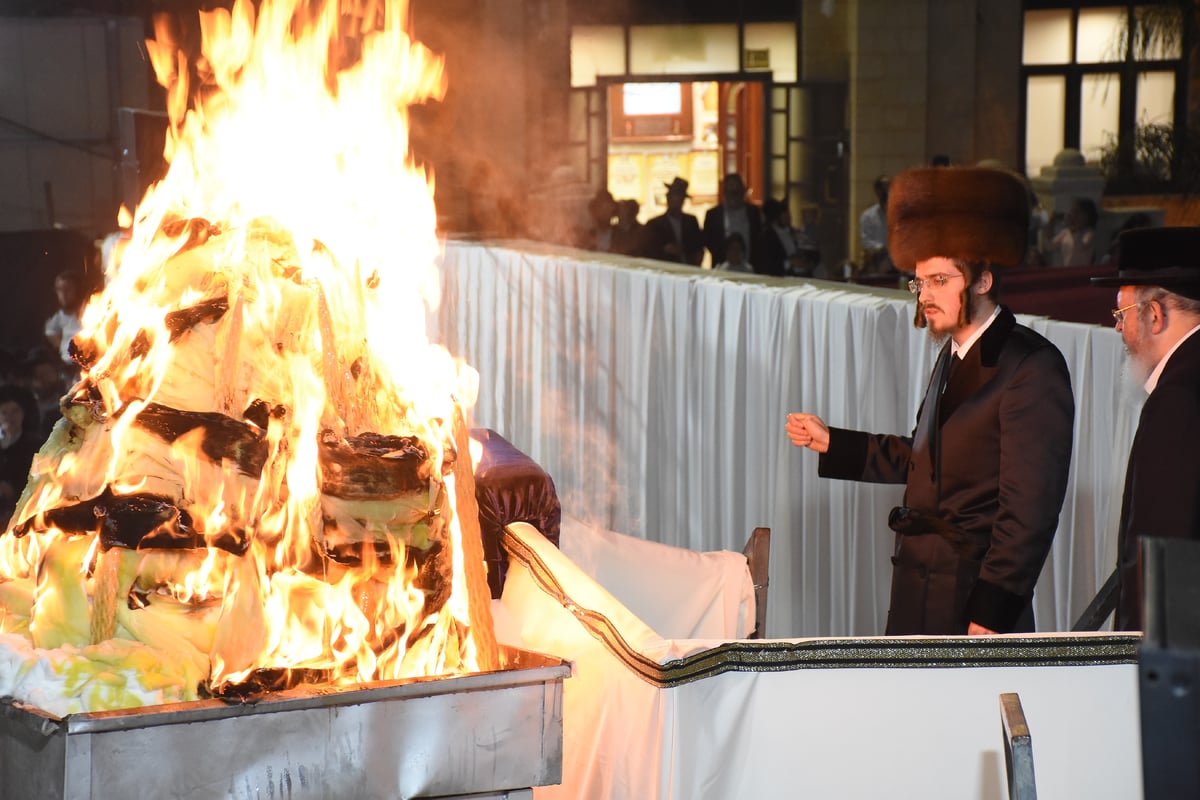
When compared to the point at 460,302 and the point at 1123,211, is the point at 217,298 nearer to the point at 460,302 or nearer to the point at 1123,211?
the point at 460,302

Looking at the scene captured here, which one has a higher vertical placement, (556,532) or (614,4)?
(614,4)

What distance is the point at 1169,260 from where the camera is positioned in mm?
3344

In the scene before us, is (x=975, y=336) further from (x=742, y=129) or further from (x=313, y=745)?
(x=742, y=129)

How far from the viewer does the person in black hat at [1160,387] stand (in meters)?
3.17

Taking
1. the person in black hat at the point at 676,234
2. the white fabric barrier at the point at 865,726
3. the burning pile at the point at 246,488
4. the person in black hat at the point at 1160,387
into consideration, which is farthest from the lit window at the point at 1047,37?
the white fabric barrier at the point at 865,726

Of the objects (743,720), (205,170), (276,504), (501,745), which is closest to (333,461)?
(276,504)

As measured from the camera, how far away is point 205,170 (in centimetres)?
394

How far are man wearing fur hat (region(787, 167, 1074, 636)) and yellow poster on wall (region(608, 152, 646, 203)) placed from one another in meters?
14.2

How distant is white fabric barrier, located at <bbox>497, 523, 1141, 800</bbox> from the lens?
2854 mm

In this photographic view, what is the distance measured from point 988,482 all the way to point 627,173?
14747mm

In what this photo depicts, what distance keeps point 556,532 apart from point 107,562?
1.65m

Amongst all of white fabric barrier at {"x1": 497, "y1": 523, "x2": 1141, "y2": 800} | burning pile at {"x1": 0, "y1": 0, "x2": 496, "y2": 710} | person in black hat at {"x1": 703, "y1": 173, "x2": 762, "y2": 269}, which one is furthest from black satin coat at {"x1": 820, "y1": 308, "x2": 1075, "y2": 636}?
person in black hat at {"x1": 703, "y1": 173, "x2": 762, "y2": 269}

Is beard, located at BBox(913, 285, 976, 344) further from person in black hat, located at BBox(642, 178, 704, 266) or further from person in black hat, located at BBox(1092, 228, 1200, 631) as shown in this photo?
person in black hat, located at BBox(642, 178, 704, 266)

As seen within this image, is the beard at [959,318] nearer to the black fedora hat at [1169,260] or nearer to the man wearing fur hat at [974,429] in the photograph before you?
the man wearing fur hat at [974,429]
